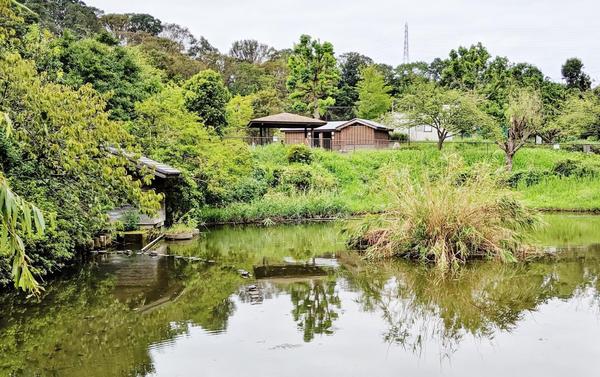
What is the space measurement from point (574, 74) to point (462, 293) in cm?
4046

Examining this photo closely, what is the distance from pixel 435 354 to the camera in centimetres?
650

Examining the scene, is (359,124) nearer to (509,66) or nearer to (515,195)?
(509,66)

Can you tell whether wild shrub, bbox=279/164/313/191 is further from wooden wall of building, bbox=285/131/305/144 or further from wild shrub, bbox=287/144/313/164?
wooden wall of building, bbox=285/131/305/144

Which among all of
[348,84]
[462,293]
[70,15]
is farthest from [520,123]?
[70,15]

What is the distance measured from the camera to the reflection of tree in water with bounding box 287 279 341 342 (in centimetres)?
757

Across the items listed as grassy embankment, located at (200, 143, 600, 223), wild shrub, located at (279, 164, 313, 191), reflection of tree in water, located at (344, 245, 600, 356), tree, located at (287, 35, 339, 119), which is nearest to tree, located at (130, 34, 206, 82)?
tree, located at (287, 35, 339, 119)

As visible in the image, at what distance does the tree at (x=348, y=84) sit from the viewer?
4734cm

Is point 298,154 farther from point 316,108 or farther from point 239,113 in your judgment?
point 316,108

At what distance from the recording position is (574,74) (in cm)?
4350

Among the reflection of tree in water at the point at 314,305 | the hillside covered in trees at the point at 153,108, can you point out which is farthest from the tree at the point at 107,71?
the reflection of tree in water at the point at 314,305

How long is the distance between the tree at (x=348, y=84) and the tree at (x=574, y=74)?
52.8ft

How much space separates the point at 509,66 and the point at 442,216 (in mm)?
34115

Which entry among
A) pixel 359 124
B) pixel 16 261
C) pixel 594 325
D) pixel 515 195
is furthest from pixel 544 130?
pixel 16 261

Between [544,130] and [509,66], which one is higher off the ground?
[509,66]
